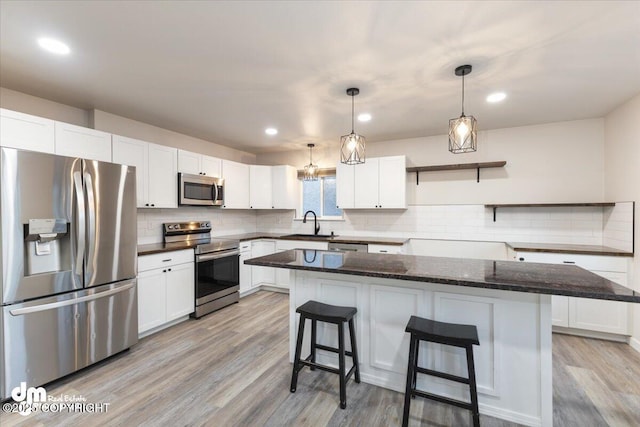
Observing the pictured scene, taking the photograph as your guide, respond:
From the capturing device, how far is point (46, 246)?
7.34ft

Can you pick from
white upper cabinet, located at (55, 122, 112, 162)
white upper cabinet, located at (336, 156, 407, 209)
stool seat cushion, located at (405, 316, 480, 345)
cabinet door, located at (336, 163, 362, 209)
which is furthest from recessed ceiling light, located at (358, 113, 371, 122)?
white upper cabinet, located at (55, 122, 112, 162)

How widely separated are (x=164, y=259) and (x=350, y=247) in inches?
92.7

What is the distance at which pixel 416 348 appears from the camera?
1.87 metres

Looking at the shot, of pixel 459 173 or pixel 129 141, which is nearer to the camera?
pixel 129 141

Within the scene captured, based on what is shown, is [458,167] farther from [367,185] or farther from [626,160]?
[626,160]

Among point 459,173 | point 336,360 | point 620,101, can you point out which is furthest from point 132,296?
point 620,101

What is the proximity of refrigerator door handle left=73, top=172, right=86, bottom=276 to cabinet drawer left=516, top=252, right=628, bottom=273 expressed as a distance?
4360 millimetres

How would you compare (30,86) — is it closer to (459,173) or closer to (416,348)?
(416,348)

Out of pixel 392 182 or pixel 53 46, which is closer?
pixel 53 46

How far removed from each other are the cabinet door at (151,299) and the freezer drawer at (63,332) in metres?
0.22

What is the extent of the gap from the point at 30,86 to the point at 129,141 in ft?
2.78

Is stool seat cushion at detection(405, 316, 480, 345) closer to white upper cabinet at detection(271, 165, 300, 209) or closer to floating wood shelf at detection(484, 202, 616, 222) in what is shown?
floating wood shelf at detection(484, 202, 616, 222)

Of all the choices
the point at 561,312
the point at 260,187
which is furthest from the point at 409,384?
the point at 260,187

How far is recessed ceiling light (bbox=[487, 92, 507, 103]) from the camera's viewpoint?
2.80 m
